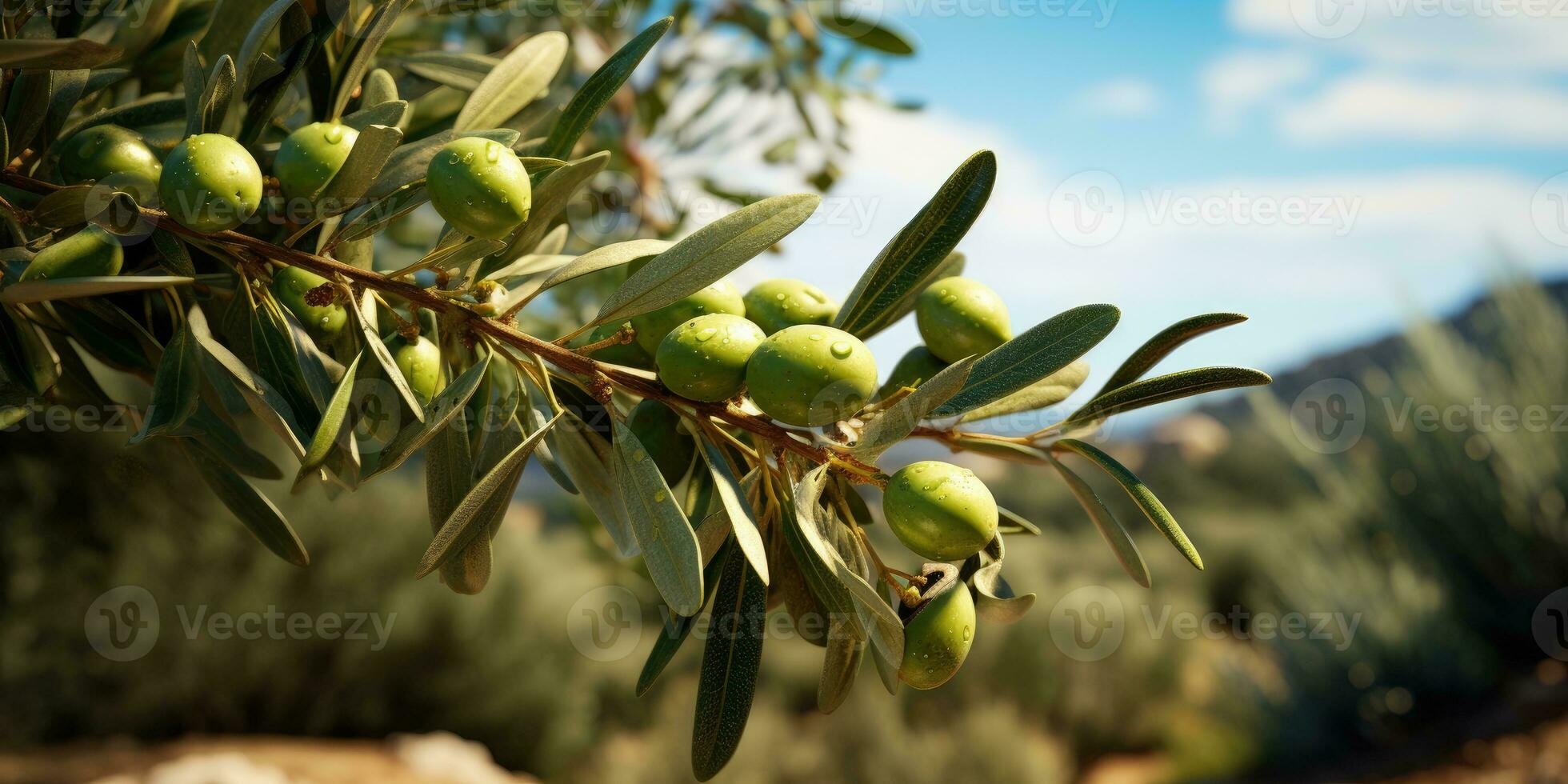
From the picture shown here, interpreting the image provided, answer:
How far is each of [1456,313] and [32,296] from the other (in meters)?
21.4

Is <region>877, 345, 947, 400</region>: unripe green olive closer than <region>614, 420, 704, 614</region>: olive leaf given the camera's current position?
No

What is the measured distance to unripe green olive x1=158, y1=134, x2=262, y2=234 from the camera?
0.58 meters

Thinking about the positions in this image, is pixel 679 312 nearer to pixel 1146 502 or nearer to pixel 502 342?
pixel 502 342

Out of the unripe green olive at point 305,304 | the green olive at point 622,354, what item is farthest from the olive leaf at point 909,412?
the unripe green olive at point 305,304

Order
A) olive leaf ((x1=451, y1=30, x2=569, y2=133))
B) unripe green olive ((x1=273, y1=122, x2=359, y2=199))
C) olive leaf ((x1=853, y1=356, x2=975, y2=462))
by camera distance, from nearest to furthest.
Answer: olive leaf ((x1=853, y1=356, x2=975, y2=462)), unripe green olive ((x1=273, y1=122, x2=359, y2=199)), olive leaf ((x1=451, y1=30, x2=569, y2=133))

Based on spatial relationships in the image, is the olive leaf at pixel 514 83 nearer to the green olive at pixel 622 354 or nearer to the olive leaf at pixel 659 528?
the green olive at pixel 622 354

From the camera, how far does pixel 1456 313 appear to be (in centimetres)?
1752

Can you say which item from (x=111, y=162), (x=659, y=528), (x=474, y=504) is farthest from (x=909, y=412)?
(x=111, y=162)

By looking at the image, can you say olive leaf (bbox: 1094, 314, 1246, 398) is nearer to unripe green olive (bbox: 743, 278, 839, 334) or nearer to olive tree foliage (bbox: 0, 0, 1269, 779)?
olive tree foliage (bbox: 0, 0, 1269, 779)

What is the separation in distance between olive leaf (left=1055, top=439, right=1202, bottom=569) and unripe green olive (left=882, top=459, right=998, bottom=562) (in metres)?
0.09

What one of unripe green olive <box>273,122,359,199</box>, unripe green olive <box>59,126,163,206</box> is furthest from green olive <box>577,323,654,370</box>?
unripe green olive <box>59,126,163,206</box>

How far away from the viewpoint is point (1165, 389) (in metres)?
0.65

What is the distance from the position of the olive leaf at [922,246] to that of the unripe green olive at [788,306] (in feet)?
0.10

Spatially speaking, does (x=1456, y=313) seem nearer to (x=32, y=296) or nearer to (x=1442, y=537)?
(x=1442, y=537)
